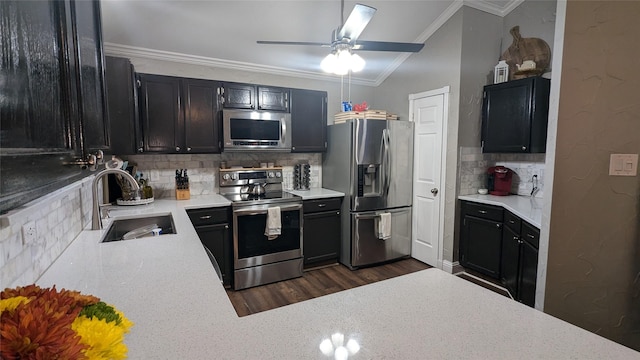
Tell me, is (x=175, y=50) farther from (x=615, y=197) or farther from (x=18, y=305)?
(x=615, y=197)

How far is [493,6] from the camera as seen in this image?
11.2 ft

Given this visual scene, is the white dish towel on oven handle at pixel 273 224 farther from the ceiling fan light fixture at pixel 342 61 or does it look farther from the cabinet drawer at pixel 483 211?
the cabinet drawer at pixel 483 211

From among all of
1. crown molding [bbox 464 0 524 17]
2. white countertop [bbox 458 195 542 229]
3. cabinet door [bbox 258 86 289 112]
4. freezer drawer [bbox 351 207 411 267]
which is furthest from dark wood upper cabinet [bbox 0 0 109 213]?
crown molding [bbox 464 0 524 17]

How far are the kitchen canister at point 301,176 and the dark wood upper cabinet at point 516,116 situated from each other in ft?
7.00

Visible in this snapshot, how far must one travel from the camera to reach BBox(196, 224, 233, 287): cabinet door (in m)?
2.93

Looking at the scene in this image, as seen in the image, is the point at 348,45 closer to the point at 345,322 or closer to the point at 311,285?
the point at 345,322

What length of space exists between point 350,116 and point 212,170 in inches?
69.0

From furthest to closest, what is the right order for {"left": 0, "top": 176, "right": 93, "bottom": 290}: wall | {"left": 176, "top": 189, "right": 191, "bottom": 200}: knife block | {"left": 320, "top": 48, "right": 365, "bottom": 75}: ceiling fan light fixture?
{"left": 176, "top": 189, "right": 191, "bottom": 200}: knife block, {"left": 320, "top": 48, "right": 365, "bottom": 75}: ceiling fan light fixture, {"left": 0, "top": 176, "right": 93, "bottom": 290}: wall

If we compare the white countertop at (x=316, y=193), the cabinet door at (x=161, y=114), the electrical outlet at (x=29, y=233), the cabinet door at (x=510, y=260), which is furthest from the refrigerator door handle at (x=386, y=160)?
the electrical outlet at (x=29, y=233)

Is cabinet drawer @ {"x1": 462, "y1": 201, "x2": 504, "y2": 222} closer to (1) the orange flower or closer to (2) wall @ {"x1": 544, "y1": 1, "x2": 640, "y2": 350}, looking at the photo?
(2) wall @ {"x1": 544, "y1": 1, "x2": 640, "y2": 350}

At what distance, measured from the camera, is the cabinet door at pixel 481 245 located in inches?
121

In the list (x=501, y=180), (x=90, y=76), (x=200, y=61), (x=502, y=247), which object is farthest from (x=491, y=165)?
(x=90, y=76)

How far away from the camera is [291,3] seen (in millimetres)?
2832

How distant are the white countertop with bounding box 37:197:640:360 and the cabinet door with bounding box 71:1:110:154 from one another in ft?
1.74
